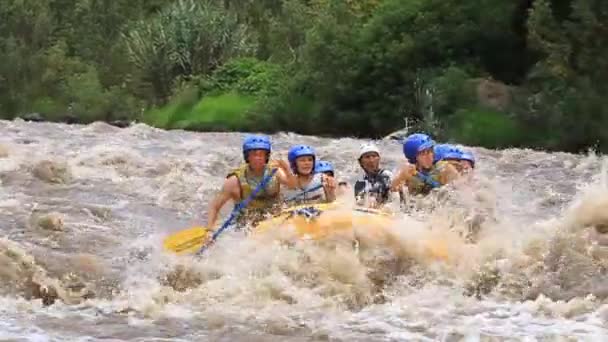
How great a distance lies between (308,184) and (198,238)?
96 cm

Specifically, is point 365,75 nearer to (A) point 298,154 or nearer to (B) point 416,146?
(B) point 416,146

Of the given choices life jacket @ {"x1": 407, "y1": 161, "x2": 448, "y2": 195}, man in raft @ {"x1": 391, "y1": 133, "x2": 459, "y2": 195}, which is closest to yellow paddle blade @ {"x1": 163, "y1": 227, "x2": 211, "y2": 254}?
man in raft @ {"x1": 391, "y1": 133, "x2": 459, "y2": 195}

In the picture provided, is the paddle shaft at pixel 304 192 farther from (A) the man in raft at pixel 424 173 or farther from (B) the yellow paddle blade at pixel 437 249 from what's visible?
(B) the yellow paddle blade at pixel 437 249

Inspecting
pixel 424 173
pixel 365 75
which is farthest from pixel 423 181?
pixel 365 75

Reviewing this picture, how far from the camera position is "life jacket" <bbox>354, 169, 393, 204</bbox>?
29.9ft

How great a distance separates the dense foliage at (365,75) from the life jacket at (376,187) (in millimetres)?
12893

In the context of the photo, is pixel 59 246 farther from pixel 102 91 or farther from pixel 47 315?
pixel 102 91

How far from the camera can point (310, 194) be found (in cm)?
891

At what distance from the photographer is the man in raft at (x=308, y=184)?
8.91 meters

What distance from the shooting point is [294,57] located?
29391 millimetres

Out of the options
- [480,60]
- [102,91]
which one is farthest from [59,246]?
[102,91]

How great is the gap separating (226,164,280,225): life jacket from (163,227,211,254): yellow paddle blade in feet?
1.19

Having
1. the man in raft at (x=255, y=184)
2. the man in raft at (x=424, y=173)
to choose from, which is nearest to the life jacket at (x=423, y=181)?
the man in raft at (x=424, y=173)

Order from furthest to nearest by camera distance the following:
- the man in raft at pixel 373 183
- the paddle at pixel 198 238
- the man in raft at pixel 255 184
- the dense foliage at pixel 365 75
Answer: the dense foliage at pixel 365 75, the man in raft at pixel 373 183, the man in raft at pixel 255 184, the paddle at pixel 198 238
